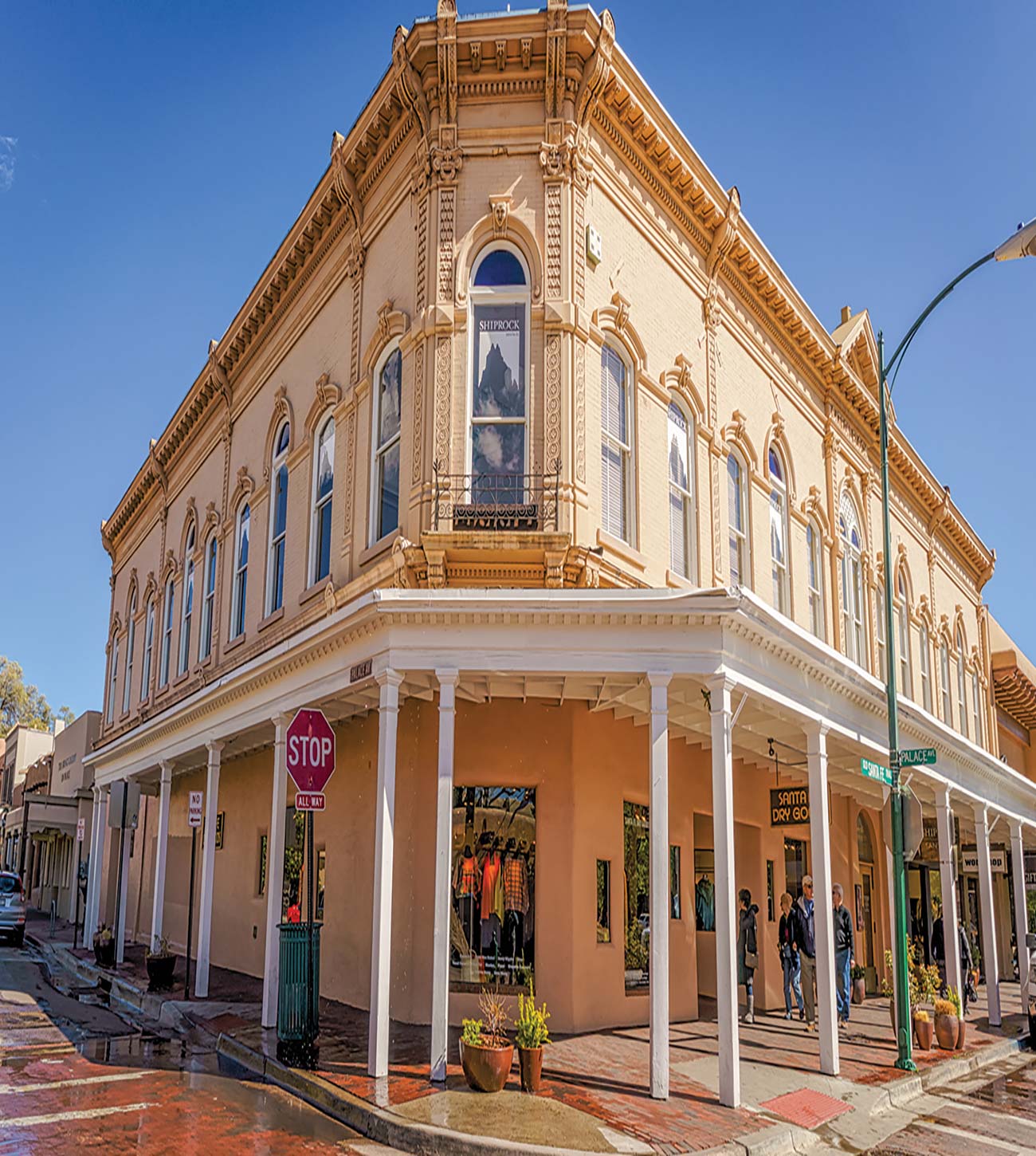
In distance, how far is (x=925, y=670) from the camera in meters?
27.4

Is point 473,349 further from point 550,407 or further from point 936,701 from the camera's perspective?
point 936,701

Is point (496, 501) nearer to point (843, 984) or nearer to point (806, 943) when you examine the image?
point (806, 943)

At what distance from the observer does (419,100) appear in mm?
14234

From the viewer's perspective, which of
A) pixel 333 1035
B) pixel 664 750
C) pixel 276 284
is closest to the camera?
pixel 664 750

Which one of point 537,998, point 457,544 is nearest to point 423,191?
point 457,544

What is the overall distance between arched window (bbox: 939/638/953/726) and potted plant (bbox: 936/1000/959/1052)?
51.5 ft

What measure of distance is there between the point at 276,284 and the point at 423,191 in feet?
18.5

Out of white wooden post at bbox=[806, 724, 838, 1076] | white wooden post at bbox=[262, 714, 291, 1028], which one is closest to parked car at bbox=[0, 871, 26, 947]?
Result: white wooden post at bbox=[262, 714, 291, 1028]

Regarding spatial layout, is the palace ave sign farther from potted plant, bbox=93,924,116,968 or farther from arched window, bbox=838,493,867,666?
arched window, bbox=838,493,867,666

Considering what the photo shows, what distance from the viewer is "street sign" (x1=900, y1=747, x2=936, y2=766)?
42.6 feet

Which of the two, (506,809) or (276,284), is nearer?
(506,809)

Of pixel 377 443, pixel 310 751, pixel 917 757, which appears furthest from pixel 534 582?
pixel 917 757

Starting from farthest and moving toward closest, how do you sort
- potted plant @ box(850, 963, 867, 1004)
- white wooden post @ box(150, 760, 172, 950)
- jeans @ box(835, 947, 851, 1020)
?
1. potted plant @ box(850, 963, 867, 1004)
2. white wooden post @ box(150, 760, 172, 950)
3. jeans @ box(835, 947, 851, 1020)

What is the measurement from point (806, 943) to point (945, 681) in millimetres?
15607
